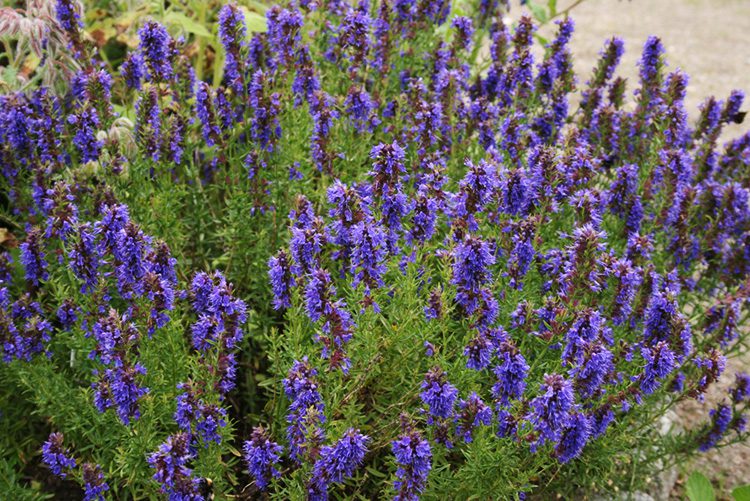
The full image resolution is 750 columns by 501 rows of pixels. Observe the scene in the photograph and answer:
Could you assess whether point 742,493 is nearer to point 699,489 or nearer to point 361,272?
point 699,489

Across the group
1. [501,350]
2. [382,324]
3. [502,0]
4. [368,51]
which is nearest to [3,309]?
[382,324]

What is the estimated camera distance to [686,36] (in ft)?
36.9

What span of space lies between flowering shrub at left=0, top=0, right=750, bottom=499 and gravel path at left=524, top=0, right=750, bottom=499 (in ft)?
14.3

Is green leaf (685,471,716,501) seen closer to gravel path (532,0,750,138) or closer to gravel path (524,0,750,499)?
gravel path (524,0,750,499)

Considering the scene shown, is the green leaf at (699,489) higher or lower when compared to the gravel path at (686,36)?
lower

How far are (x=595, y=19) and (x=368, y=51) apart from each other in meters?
8.38

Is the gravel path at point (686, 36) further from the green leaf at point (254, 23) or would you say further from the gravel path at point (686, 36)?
the green leaf at point (254, 23)

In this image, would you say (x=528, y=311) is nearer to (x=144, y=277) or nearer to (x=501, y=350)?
(x=501, y=350)

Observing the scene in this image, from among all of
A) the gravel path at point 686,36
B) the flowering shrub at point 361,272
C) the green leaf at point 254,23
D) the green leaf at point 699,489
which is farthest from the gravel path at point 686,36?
the green leaf at point 699,489

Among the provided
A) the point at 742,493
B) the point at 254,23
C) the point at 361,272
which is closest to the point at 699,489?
the point at 742,493

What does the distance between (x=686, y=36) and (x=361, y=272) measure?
983 centimetres

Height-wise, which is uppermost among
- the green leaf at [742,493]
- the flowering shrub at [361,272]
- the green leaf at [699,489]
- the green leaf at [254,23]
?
the green leaf at [254,23]

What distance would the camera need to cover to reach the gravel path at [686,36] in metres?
9.78

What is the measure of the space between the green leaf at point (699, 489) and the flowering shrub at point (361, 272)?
0.16 metres
